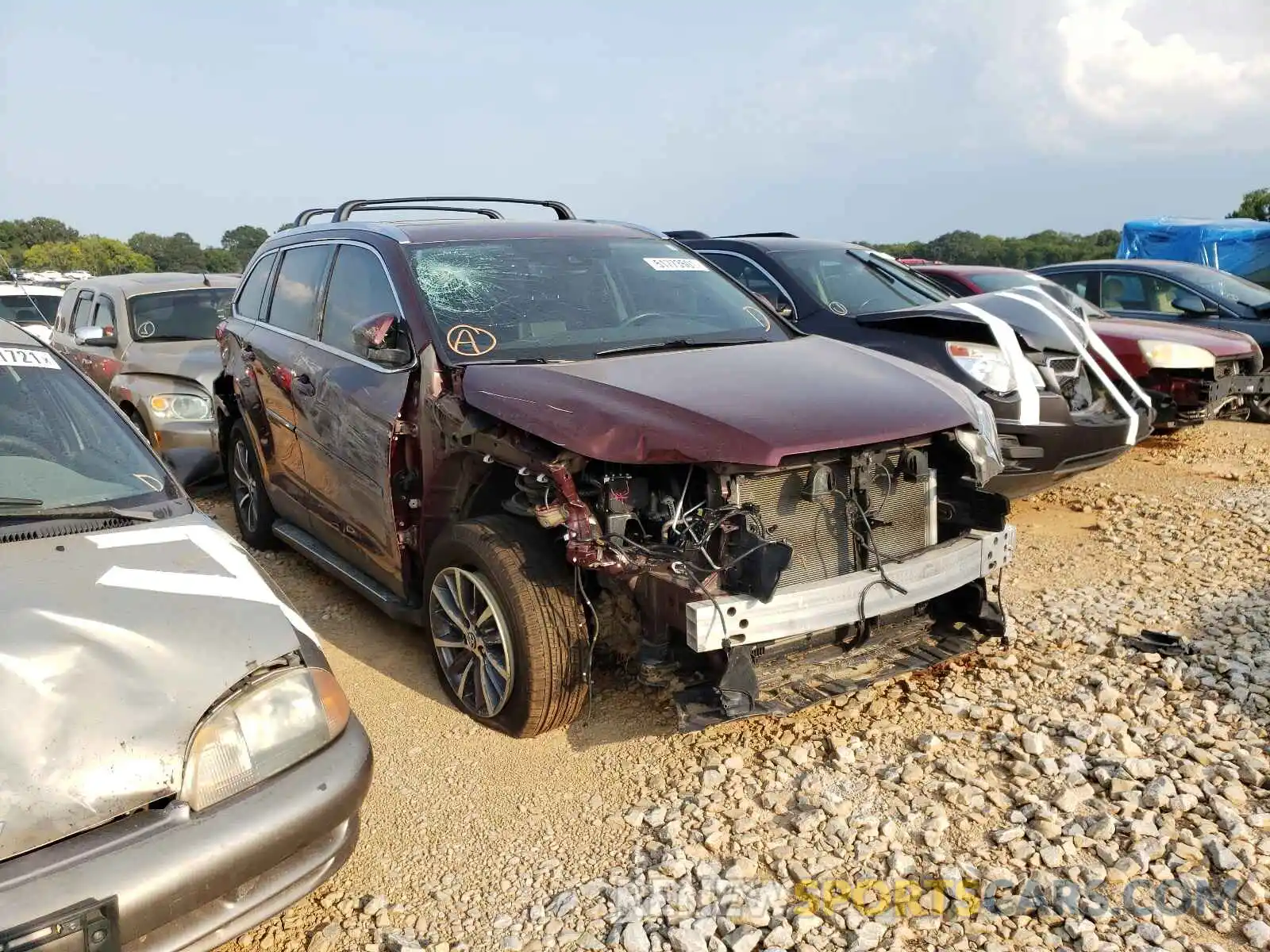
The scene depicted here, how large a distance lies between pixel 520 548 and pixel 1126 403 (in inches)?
165

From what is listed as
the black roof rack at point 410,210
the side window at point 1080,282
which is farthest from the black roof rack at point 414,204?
the side window at point 1080,282

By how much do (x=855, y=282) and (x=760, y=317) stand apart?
2.62m

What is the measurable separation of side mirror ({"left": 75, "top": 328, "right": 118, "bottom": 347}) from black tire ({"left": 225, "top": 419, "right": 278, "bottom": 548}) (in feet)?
8.25

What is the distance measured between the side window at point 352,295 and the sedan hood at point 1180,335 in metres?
6.02

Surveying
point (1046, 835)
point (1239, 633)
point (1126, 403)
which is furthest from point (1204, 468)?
point (1046, 835)

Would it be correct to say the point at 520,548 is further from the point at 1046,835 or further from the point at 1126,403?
the point at 1126,403

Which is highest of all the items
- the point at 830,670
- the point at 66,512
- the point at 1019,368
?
the point at 1019,368

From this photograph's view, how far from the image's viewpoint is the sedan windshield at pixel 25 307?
11.7 meters

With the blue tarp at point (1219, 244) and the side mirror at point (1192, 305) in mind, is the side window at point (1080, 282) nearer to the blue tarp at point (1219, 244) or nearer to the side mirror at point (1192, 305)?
the side mirror at point (1192, 305)

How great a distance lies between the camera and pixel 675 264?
4.81m

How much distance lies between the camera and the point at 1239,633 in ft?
14.4

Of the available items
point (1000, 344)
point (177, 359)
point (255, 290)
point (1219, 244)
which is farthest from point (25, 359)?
point (1219, 244)

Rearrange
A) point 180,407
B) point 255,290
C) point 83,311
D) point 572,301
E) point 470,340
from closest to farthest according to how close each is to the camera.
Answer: point 470,340
point 572,301
point 255,290
point 180,407
point 83,311

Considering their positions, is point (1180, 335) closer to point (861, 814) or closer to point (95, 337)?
point (861, 814)
